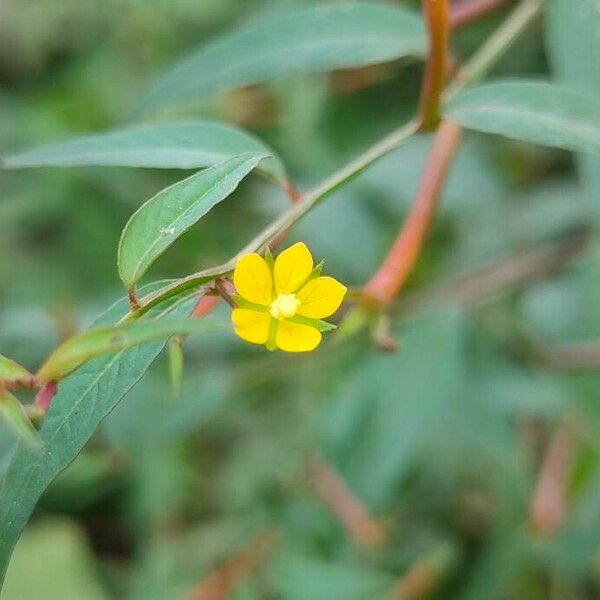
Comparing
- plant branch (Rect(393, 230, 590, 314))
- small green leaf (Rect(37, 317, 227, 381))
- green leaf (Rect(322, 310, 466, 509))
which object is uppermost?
small green leaf (Rect(37, 317, 227, 381))

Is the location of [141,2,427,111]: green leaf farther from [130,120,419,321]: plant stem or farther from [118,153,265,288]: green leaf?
[118,153,265,288]: green leaf

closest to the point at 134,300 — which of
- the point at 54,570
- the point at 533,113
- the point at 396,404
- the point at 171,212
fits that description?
the point at 171,212

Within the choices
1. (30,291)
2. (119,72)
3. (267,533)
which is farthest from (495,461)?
(119,72)

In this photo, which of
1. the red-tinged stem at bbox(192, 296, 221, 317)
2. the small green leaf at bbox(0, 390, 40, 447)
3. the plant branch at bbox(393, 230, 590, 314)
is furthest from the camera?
the plant branch at bbox(393, 230, 590, 314)

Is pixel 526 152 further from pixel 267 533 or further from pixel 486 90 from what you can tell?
pixel 486 90

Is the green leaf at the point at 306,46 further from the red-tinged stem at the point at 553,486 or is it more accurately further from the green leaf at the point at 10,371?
the red-tinged stem at the point at 553,486

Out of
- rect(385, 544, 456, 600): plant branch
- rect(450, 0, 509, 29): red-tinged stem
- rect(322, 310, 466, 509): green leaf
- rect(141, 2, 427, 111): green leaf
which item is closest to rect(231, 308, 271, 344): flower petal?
rect(141, 2, 427, 111): green leaf

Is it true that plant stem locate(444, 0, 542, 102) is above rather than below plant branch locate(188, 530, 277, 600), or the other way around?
above

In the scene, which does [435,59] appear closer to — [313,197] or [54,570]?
[313,197]
